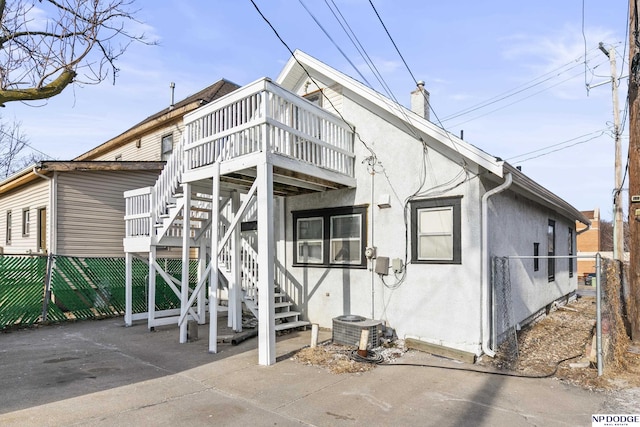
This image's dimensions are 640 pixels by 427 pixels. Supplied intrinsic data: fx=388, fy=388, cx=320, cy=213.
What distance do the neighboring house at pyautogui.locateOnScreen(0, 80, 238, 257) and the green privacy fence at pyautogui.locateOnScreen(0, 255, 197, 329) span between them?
60.1 inches

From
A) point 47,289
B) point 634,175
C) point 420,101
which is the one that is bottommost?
point 47,289

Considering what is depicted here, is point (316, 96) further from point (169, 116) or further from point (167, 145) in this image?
point (167, 145)

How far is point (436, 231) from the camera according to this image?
662 cm

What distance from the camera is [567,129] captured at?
16.8 metres

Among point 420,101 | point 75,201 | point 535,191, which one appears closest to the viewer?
point 535,191

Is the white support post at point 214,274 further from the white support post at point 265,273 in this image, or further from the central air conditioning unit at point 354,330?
the central air conditioning unit at point 354,330

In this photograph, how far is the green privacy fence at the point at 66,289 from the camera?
849 cm

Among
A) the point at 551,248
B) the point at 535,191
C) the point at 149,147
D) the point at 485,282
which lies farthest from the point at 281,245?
the point at 149,147

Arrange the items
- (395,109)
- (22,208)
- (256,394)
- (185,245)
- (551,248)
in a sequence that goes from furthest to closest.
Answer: (22,208), (551,248), (185,245), (395,109), (256,394)

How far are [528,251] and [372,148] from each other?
13.8 ft

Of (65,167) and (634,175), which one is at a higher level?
(65,167)

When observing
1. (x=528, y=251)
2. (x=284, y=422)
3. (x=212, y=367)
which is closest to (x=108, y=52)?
(x=212, y=367)

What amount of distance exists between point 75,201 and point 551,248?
43.9 ft

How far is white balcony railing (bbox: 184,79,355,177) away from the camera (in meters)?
6.02
